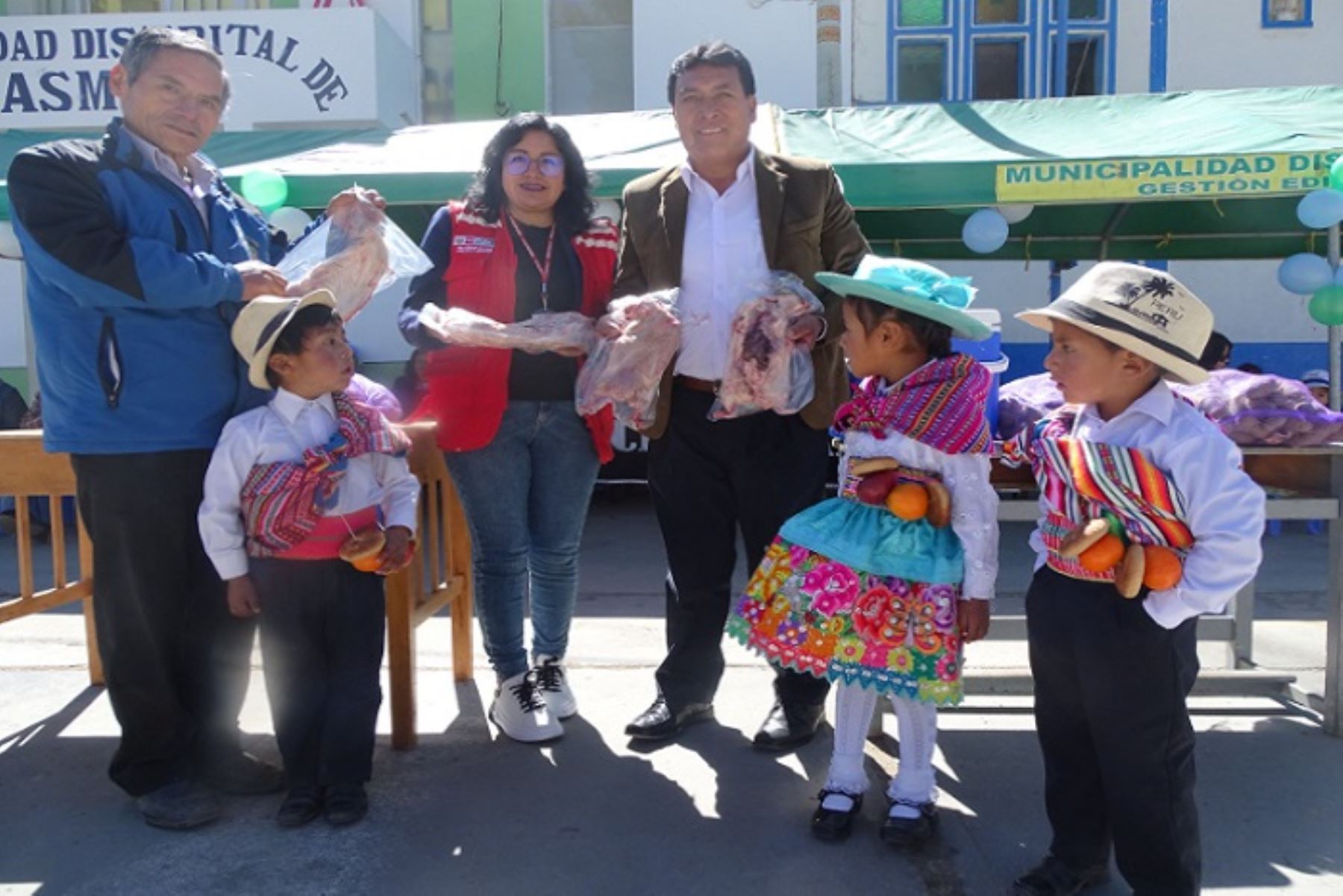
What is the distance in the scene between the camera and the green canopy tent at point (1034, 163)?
18.9 ft

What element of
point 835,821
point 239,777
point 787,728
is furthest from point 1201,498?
point 239,777

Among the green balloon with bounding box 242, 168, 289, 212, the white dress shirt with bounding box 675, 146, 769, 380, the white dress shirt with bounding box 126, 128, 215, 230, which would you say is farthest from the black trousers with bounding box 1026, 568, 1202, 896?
the green balloon with bounding box 242, 168, 289, 212

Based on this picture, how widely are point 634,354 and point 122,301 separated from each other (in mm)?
1299

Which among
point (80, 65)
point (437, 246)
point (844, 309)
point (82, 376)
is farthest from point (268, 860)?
point (80, 65)

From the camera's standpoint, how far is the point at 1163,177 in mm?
5719

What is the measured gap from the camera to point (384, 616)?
3.05 meters

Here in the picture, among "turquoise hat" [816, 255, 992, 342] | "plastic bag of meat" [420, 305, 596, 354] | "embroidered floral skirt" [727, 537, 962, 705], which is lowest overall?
A: "embroidered floral skirt" [727, 537, 962, 705]

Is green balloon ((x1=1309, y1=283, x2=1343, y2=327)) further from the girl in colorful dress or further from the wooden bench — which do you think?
the wooden bench

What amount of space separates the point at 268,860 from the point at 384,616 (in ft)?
2.31

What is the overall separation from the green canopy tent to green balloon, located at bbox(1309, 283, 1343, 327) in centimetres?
71

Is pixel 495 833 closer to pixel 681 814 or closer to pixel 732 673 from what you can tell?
pixel 681 814

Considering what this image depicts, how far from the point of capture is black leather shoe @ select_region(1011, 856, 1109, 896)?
7.94ft

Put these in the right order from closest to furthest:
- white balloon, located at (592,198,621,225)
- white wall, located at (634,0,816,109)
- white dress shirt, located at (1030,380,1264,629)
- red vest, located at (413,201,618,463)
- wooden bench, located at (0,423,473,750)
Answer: white dress shirt, located at (1030,380,1264,629) < red vest, located at (413,201,618,463) < wooden bench, located at (0,423,473,750) < white balloon, located at (592,198,621,225) < white wall, located at (634,0,816,109)

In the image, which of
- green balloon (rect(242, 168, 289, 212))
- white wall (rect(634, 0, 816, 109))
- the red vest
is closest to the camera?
the red vest
